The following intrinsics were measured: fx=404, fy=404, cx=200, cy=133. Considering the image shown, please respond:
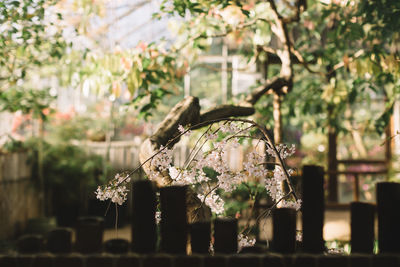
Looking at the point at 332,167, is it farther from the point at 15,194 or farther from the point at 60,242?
the point at 60,242

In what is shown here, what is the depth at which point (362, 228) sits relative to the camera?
1004 millimetres

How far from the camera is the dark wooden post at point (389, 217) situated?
941mm

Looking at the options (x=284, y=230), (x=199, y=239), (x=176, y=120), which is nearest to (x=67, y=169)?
(x=176, y=120)

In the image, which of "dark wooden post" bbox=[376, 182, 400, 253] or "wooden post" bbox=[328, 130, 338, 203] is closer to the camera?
"dark wooden post" bbox=[376, 182, 400, 253]

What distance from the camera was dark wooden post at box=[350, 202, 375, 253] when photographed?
3.26 feet

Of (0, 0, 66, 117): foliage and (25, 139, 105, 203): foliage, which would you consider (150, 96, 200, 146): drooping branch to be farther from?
(25, 139, 105, 203): foliage

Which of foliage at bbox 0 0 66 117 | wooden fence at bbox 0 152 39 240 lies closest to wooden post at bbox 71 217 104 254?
foliage at bbox 0 0 66 117

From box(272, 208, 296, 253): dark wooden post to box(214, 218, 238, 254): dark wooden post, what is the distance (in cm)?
10

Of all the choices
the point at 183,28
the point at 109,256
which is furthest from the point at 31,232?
the point at 109,256

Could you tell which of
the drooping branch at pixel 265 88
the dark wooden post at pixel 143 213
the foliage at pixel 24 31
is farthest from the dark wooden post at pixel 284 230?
the foliage at pixel 24 31

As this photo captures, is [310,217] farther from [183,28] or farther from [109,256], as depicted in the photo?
[183,28]

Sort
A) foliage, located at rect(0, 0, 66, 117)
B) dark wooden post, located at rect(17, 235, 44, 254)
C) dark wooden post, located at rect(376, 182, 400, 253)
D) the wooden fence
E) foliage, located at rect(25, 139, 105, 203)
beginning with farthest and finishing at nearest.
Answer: foliage, located at rect(25, 139, 105, 203)
the wooden fence
foliage, located at rect(0, 0, 66, 117)
dark wooden post, located at rect(17, 235, 44, 254)
dark wooden post, located at rect(376, 182, 400, 253)

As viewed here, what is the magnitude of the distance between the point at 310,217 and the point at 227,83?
Answer: 668cm

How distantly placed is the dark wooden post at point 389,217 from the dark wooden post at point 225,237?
1.14 feet
